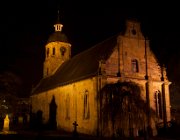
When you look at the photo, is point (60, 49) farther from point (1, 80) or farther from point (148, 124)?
point (148, 124)

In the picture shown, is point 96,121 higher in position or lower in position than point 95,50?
lower

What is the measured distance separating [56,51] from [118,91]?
23048 mm

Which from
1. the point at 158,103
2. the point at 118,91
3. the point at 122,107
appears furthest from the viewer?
the point at 158,103

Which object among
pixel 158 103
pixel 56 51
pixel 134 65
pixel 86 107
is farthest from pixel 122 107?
pixel 56 51

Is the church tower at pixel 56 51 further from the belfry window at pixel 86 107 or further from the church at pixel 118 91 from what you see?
the belfry window at pixel 86 107

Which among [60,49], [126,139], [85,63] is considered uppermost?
[60,49]

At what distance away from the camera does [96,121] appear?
27828 mm

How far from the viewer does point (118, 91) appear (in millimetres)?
27531

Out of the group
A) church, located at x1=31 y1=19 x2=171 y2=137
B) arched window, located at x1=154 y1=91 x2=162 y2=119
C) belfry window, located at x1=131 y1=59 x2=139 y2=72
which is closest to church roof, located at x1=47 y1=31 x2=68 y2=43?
church, located at x1=31 y1=19 x2=171 y2=137

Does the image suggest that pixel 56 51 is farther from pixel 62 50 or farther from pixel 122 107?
pixel 122 107

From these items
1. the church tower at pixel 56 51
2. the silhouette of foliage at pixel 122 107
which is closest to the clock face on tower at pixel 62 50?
the church tower at pixel 56 51

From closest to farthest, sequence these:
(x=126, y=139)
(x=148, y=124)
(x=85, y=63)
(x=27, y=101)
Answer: (x=126, y=139)
(x=148, y=124)
(x=85, y=63)
(x=27, y=101)

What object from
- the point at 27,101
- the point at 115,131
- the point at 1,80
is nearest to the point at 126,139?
the point at 115,131

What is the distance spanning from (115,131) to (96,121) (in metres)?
2.19
